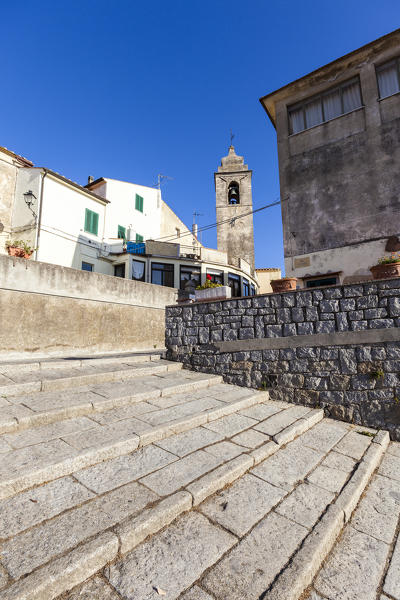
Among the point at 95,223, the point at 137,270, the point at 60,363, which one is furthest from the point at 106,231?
the point at 60,363

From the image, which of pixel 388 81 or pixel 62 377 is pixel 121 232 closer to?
pixel 388 81

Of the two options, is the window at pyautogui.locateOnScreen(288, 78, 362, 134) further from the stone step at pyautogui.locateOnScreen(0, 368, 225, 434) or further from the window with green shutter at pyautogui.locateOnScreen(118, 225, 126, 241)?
the window with green shutter at pyautogui.locateOnScreen(118, 225, 126, 241)

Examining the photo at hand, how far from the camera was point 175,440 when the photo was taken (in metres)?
3.12

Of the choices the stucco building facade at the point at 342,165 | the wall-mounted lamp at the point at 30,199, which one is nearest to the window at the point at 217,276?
the stucco building facade at the point at 342,165

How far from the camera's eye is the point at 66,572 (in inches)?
58.4

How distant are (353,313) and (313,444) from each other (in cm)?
226

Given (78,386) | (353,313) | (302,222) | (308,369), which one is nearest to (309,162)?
(302,222)

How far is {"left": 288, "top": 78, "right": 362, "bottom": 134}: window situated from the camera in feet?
31.0

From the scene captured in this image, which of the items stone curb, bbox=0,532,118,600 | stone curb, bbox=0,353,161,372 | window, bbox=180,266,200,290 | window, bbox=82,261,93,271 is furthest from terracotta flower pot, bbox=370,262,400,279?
window, bbox=82,261,93,271

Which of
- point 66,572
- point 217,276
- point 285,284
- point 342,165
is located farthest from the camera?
point 217,276

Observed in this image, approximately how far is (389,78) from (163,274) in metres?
15.0

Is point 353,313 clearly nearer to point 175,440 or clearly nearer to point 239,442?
point 239,442

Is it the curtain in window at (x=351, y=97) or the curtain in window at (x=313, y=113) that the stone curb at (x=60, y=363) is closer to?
the curtain in window at (x=313, y=113)

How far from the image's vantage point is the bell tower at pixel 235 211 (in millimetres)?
25016
